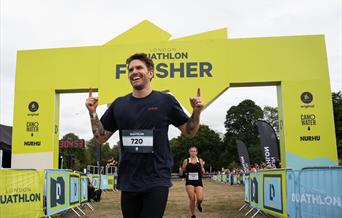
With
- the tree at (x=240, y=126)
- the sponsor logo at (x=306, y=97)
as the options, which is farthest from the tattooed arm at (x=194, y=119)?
the tree at (x=240, y=126)

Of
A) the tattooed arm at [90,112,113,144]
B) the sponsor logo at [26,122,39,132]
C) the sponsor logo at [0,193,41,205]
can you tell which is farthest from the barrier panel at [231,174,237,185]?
the tattooed arm at [90,112,113,144]

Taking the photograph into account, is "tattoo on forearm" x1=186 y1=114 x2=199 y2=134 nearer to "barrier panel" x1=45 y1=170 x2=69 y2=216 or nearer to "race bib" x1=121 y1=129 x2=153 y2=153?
"race bib" x1=121 y1=129 x2=153 y2=153

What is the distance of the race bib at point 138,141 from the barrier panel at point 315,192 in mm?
3366

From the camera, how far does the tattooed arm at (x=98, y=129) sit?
2.85m

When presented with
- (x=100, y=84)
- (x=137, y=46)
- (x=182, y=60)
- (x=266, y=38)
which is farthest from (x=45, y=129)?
(x=266, y=38)

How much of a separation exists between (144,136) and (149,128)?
2.9 inches

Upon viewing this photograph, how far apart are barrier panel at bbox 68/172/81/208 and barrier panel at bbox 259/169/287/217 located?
4521 mm

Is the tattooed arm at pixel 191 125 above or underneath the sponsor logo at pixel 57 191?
above

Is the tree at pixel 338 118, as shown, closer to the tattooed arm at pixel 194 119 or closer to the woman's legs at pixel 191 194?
the woman's legs at pixel 191 194

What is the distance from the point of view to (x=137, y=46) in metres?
9.62

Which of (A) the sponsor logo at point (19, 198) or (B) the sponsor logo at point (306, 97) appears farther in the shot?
(B) the sponsor logo at point (306, 97)

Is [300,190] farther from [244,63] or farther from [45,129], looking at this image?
[45,129]

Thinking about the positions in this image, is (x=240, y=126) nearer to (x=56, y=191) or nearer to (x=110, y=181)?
(x=110, y=181)

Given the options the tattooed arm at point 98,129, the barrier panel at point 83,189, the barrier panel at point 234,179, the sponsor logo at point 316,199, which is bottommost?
the barrier panel at point 234,179
